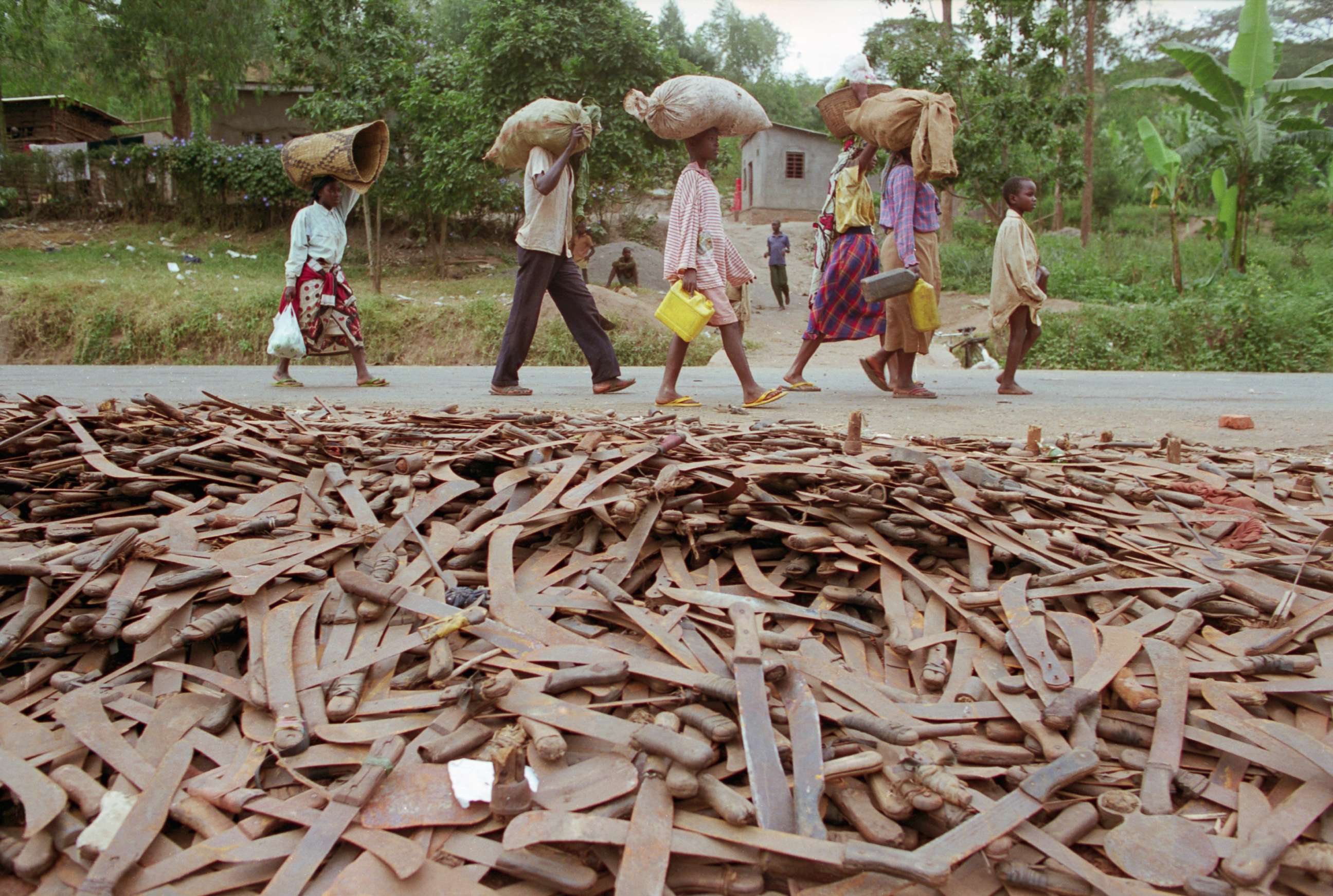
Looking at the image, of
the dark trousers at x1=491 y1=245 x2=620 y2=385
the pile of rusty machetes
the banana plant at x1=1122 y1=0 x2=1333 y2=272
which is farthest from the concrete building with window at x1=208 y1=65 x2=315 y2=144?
the pile of rusty machetes

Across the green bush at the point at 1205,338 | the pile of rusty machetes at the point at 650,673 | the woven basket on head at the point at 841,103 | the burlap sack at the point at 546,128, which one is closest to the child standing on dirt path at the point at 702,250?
the burlap sack at the point at 546,128

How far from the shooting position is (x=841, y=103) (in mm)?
6496

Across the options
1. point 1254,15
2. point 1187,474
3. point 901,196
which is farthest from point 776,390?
point 1254,15

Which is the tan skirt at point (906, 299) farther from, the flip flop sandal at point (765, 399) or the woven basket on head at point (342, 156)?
the woven basket on head at point (342, 156)

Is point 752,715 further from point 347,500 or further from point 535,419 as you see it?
point 535,419

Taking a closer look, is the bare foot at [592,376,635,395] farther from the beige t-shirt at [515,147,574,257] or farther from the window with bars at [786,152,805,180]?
the window with bars at [786,152,805,180]

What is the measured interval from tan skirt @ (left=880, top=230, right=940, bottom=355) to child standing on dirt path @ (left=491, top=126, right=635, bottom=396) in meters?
1.92

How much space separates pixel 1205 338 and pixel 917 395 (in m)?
7.55

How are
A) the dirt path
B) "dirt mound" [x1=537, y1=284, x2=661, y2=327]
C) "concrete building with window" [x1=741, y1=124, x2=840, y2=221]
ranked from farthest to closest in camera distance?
"concrete building with window" [x1=741, y1=124, x2=840, y2=221]
the dirt path
"dirt mound" [x1=537, y1=284, x2=661, y2=327]

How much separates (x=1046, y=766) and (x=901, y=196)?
489 centimetres

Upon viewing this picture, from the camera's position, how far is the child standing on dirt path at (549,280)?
5.89m

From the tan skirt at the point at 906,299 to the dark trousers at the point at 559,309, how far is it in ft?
6.57

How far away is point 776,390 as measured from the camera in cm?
575

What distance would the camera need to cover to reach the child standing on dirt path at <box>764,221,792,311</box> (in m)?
19.8
